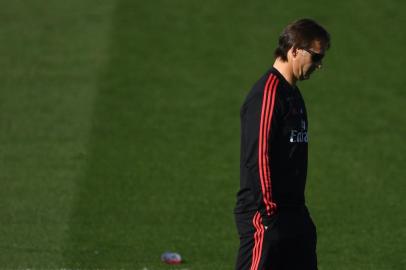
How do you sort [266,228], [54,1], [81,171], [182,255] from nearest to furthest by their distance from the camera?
[266,228] → [182,255] → [81,171] → [54,1]

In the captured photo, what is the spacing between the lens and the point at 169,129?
1255 centimetres

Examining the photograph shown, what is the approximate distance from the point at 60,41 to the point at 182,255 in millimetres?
6921

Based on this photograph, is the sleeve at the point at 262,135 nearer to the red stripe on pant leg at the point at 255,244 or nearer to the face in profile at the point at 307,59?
the red stripe on pant leg at the point at 255,244

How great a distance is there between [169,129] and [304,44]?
22.0 feet

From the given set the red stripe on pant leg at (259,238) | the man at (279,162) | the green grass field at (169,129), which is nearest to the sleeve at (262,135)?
the man at (279,162)

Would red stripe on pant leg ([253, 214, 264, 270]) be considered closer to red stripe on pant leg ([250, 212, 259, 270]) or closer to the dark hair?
red stripe on pant leg ([250, 212, 259, 270])

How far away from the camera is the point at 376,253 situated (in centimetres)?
915

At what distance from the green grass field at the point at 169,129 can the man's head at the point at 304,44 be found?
3323mm

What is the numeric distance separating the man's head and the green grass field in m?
3.32

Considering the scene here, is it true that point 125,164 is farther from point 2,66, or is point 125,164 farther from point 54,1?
point 54,1

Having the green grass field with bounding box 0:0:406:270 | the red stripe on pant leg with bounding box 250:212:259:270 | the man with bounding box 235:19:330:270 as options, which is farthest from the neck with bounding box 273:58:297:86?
the green grass field with bounding box 0:0:406:270

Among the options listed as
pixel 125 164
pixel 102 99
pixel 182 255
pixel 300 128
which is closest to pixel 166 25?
pixel 102 99

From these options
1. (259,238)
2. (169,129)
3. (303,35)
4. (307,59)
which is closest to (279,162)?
(259,238)

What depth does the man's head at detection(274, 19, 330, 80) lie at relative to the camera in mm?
5945
